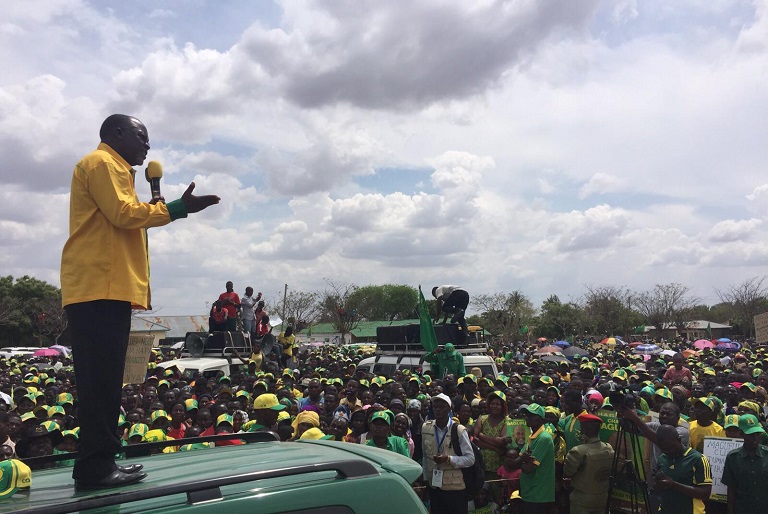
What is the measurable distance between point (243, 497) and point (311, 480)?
224 mm

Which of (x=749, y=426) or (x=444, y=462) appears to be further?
(x=444, y=462)

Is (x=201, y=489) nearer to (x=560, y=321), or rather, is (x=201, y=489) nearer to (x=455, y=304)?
(x=455, y=304)

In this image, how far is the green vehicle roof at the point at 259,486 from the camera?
1.75m

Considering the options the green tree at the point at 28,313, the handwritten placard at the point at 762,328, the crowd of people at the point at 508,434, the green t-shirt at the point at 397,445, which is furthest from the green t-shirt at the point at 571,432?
the green tree at the point at 28,313

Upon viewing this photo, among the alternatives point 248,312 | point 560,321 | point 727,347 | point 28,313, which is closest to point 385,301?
point 560,321

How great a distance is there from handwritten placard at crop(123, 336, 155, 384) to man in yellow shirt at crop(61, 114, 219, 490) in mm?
4839

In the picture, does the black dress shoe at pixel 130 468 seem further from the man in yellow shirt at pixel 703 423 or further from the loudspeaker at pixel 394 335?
the loudspeaker at pixel 394 335

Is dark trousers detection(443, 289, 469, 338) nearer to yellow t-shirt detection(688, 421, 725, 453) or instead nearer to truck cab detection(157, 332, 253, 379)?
truck cab detection(157, 332, 253, 379)

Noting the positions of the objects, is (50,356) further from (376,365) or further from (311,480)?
(311,480)

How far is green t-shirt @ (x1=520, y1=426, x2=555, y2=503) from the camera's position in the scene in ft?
18.2

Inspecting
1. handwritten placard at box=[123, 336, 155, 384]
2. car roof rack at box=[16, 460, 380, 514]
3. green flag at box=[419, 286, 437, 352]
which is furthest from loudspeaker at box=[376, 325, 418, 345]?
car roof rack at box=[16, 460, 380, 514]

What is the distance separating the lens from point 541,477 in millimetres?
5562

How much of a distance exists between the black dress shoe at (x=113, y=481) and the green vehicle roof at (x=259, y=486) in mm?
33

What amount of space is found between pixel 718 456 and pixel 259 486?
5.11 m
